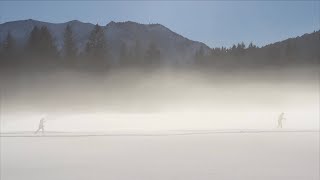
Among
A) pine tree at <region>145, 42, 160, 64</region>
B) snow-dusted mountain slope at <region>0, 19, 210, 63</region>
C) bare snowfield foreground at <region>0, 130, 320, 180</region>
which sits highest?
snow-dusted mountain slope at <region>0, 19, 210, 63</region>

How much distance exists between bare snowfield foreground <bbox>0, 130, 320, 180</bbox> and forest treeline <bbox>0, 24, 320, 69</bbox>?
3001cm

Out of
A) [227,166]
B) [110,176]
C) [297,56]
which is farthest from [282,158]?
[297,56]

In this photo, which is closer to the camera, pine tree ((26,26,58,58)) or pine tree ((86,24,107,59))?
pine tree ((26,26,58,58))

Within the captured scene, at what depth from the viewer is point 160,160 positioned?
603 inches

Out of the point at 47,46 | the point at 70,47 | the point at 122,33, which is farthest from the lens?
the point at 122,33

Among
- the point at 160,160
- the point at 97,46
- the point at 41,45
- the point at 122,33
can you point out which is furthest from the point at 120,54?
the point at 160,160

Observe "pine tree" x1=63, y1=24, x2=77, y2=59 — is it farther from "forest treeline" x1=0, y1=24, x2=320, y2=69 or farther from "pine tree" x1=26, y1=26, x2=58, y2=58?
"pine tree" x1=26, y1=26, x2=58, y2=58

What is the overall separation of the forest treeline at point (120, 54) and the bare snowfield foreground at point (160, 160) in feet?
98.5

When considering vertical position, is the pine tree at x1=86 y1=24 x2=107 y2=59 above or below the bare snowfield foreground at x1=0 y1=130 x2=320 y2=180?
above

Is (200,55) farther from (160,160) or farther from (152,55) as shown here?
(160,160)

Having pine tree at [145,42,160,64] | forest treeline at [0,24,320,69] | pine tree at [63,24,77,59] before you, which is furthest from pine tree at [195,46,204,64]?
pine tree at [63,24,77,59]

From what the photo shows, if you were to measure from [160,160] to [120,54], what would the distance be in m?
40.5

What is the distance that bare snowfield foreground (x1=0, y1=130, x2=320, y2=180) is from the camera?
12508 millimetres

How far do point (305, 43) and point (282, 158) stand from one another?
45095 mm
